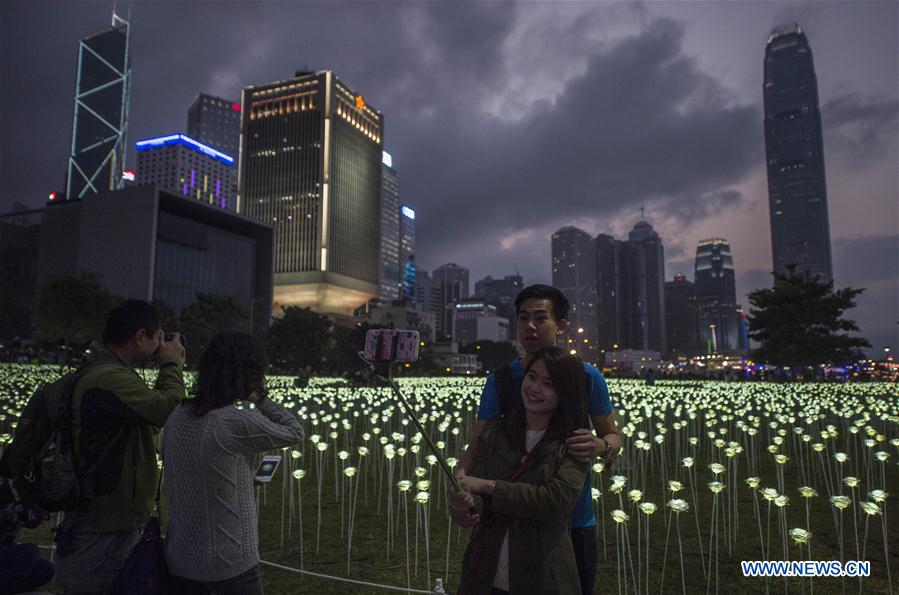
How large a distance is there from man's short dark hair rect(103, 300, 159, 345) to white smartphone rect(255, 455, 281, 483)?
0.98m

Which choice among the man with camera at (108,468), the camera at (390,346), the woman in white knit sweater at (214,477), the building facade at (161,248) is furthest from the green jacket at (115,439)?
the building facade at (161,248)

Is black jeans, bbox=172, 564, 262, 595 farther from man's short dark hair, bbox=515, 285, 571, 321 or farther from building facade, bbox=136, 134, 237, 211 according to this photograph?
building facade, bbox=136, 134, 237, 211

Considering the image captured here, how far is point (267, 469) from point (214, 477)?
71 centimetres

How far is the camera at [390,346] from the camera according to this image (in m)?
1.80

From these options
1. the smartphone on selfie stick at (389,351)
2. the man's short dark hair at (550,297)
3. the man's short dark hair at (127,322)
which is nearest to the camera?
the smartphone on selfie stick at (389,351)

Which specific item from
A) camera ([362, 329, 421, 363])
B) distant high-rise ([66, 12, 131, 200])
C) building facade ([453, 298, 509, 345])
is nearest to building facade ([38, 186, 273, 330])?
camera ([362, 329, 421, 363])

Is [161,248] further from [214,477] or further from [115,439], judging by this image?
[214,477]

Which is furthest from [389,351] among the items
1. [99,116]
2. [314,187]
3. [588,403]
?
[99,116]

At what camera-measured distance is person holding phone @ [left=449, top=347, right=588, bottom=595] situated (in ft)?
6.95

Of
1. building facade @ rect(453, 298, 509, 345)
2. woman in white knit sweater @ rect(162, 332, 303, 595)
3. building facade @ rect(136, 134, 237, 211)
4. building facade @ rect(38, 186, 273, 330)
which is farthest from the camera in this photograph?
building facade @ rect(453, 298, 509, 345)

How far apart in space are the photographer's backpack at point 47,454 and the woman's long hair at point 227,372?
0.74 metres

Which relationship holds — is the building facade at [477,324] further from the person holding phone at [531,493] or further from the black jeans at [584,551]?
the person holding phone at [531,493]

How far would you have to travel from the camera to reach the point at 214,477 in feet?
8.05

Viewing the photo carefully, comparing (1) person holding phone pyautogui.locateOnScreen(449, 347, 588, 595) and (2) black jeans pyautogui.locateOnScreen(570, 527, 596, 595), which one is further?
(2) black jeans pyautogui.locateOnScreen(570, 527, 596, 595)
